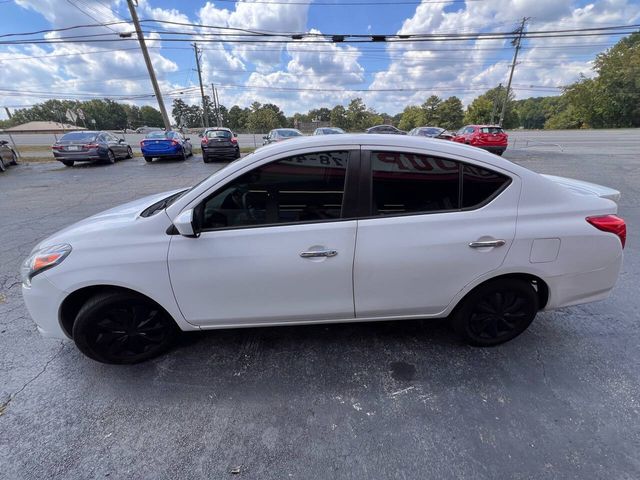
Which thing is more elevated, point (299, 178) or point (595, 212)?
point (299, 178)

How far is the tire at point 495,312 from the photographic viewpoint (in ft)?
7.60

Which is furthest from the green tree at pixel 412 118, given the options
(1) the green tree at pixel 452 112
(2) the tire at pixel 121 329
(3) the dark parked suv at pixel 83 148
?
(2) the tire at pixel 121 329

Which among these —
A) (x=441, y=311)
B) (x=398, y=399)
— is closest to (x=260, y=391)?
(x=398, y=399)

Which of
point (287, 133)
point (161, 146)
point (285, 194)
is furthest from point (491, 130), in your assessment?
point (285, 194)

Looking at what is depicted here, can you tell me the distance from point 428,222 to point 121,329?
2353 mm

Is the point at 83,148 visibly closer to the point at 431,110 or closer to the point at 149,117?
the point at 431,110

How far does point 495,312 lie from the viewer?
7.86 feet

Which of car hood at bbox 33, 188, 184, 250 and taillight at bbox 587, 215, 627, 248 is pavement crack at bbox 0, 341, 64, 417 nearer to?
car hood at bbox 33, 188, 184, 250

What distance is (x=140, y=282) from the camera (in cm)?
210

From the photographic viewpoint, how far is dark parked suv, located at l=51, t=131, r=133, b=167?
44.5 feet

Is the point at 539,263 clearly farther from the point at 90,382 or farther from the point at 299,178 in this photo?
the point at 90,382

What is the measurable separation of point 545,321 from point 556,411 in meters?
1.11

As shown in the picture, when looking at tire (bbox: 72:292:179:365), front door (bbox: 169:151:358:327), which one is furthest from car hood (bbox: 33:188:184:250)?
front door (bbox: 169:151:358:327)

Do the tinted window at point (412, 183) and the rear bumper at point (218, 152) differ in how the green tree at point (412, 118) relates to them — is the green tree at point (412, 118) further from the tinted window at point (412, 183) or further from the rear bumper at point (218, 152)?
the tinted window at point (412, 183)
